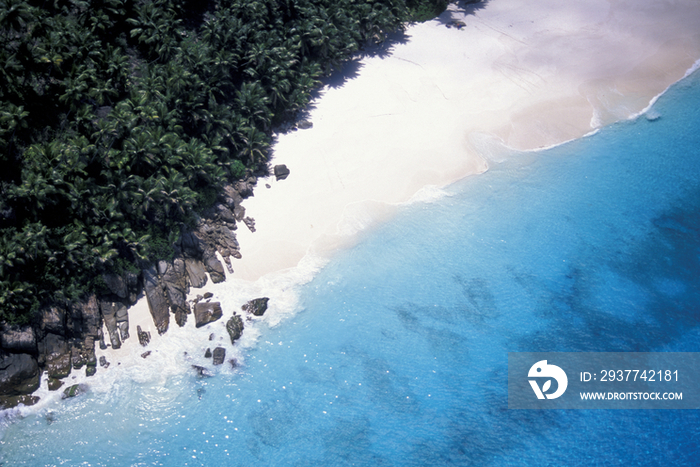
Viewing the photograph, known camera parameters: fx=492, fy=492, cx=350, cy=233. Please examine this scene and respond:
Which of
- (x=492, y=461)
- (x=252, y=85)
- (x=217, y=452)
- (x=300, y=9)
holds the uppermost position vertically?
(x=300, y=9)

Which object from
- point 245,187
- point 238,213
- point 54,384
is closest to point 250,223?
point 238,213

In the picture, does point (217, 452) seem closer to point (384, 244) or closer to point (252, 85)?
point (384, 244)

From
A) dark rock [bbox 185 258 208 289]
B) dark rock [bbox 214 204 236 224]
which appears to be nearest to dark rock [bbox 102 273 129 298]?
dark rock [bbox 185 258 208 289]

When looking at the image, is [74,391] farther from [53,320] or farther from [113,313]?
[113,313]

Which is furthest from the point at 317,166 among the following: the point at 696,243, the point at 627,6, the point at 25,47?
the point at 627,6

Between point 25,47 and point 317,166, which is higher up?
point 25,47

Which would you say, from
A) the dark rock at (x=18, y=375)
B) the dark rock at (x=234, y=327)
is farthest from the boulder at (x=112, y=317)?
the dark rock at (x=234, y=327)

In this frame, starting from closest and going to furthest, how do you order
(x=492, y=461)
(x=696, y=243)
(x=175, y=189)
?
(x=492, y=461) < (x=175, y=189) < (x=696, y=243)
